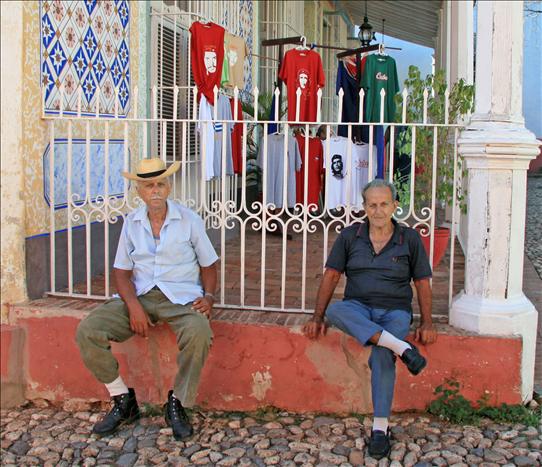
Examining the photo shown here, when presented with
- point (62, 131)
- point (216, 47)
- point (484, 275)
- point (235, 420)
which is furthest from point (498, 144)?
point (216, 47)

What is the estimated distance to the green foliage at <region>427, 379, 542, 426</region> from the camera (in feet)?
12.8

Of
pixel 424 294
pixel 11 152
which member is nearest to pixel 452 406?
pixel 424 294

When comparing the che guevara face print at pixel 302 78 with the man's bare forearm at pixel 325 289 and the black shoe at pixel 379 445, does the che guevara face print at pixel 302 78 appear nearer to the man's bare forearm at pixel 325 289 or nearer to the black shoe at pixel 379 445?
the man's bare forearm at pixel 325 289

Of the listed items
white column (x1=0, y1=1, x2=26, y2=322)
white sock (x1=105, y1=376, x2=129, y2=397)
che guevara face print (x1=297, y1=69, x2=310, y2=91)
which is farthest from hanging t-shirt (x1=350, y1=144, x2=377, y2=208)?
white column (x1=0, y1=1, x2=26, y2=322)

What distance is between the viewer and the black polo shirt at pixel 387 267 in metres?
3.76

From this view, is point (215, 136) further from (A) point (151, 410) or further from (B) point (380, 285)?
(B) point (380, 285)

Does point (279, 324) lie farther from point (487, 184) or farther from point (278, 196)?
point (278, 196)

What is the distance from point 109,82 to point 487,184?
10.3 ft

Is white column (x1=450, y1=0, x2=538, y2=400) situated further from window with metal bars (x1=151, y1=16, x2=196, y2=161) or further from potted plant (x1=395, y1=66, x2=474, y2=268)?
window with metal bars (x1=151, y1=16, x2=196, y2=161)

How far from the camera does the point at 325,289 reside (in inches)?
153

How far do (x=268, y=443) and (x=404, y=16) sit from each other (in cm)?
1260

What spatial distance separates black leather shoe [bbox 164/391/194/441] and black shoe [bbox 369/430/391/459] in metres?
0.97

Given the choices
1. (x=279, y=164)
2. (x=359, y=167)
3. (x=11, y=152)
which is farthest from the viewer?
(x=279, y=164)

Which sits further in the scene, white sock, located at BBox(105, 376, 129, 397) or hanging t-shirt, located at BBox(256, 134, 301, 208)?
hanging t-shirt, located at BBox(256, 134, 301, 208)
